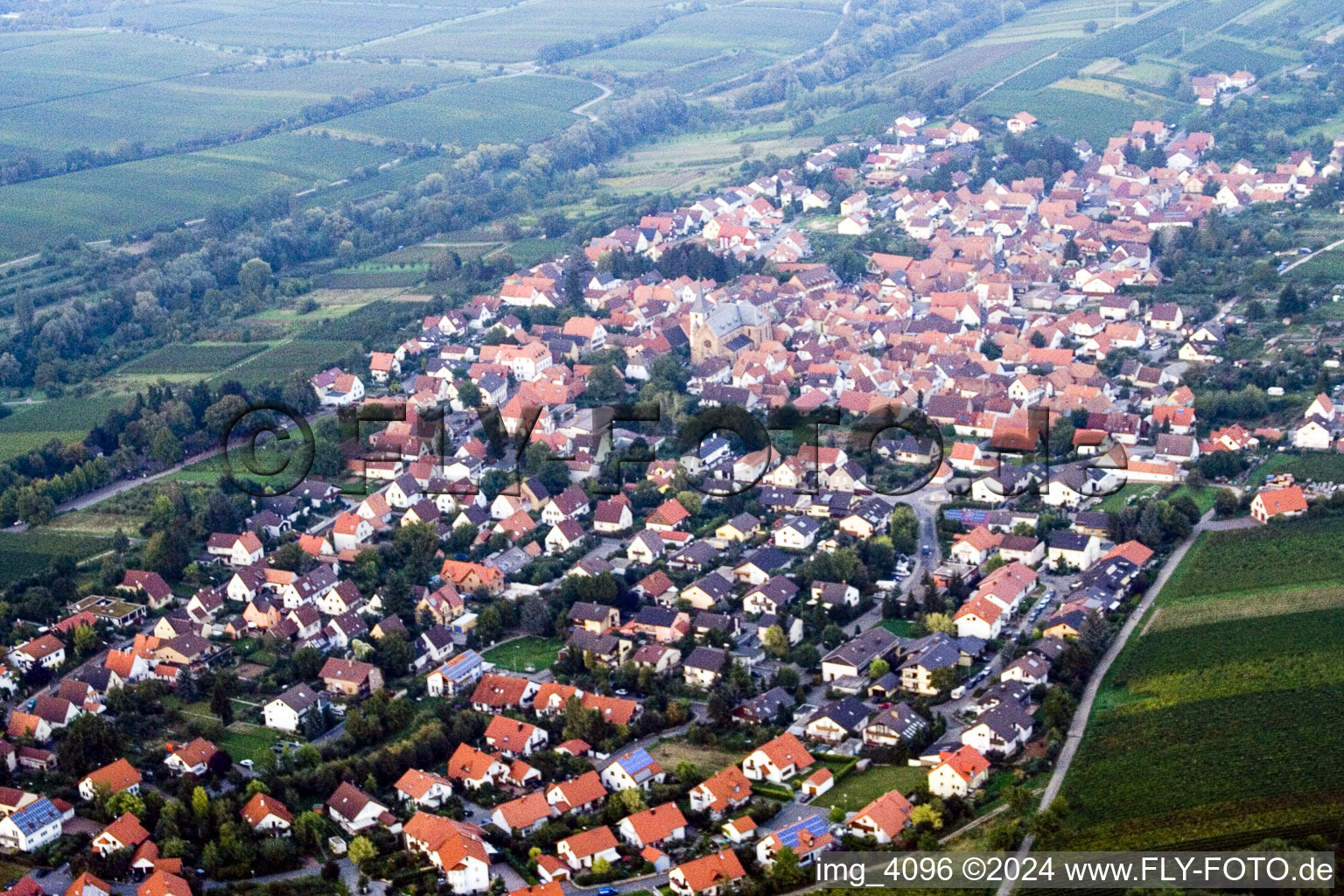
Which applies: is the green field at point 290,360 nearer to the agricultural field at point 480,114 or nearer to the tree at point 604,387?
the tree at point 604,387

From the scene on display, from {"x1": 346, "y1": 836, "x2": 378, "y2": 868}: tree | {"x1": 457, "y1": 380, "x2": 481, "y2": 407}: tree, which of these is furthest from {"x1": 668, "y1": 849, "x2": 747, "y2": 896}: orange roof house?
{"x1": 457, "y1": 380, "x2": 481, "y2": 407}: tree

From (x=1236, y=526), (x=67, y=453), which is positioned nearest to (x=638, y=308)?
(x=67, y=453)

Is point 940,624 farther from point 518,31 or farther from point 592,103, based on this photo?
point 518,31

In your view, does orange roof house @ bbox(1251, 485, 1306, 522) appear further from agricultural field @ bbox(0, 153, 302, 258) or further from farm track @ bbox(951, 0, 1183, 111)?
farm track @ bbox(951, 0, 1183, 111)

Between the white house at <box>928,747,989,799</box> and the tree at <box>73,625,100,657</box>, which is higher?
the tree at <box>73,625,100,657</box>

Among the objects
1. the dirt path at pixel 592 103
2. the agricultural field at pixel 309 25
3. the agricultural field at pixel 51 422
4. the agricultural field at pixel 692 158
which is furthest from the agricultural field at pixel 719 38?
the agricultural field at pixel 51 422

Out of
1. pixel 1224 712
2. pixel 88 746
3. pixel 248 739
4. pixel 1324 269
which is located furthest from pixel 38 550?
pixel 1324 269
